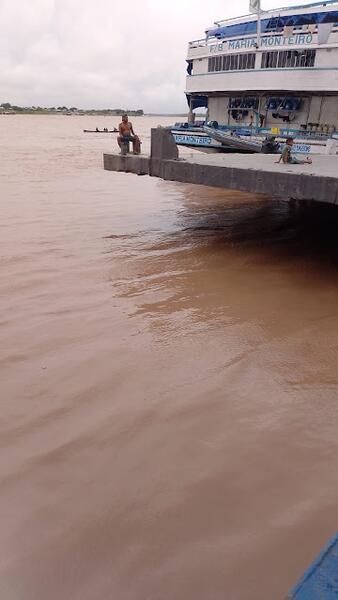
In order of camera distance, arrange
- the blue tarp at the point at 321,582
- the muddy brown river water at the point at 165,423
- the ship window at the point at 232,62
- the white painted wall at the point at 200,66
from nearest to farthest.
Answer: the blue tarp at the point at 321,582
the muddy brown river water at the point at 165,423
the ship window at the point at 232,62
the white painted wall at the point at 200,66

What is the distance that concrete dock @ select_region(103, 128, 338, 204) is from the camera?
5730 mm

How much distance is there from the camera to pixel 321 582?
1397mm

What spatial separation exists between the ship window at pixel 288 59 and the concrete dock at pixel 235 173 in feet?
33.3

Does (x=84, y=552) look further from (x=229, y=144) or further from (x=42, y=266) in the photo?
(x=229, y=144)

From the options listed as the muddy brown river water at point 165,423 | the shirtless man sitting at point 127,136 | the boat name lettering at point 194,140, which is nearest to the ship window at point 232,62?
the boat name lettering at point 194,140

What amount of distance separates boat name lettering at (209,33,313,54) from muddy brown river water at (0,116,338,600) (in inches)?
462

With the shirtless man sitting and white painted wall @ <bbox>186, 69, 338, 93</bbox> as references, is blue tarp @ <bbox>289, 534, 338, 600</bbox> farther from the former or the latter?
white painted wall @ <bbox>186, 69, 338, 93</bbox>

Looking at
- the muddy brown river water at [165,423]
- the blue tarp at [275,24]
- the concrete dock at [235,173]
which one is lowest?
the muddy brown river water at [165,423]

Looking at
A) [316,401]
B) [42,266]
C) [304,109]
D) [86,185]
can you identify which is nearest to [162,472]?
[316,401]

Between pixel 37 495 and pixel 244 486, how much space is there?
1.13 meters

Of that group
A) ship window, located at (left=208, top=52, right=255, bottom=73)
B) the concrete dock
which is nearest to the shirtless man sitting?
the concrete dock

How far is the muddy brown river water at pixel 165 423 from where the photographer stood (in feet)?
7.06

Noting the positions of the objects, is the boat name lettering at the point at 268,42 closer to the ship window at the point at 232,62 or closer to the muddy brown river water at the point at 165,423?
the ship window at the point at 232,62

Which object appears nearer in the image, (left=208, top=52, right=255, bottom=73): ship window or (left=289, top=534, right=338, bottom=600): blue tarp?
(left=289, top=534, right=338, bottom=600): blue tarp
